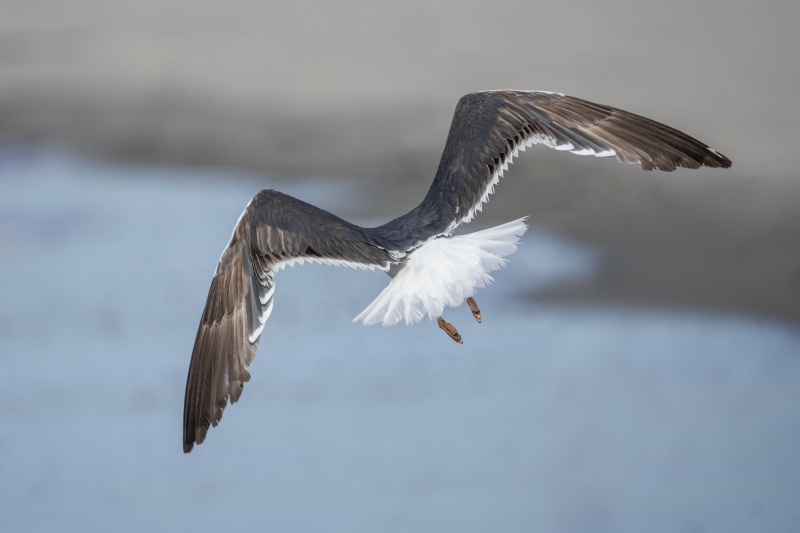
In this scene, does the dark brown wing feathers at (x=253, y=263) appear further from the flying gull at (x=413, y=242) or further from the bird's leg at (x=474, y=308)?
the bird's leg at (x=474, y=308)

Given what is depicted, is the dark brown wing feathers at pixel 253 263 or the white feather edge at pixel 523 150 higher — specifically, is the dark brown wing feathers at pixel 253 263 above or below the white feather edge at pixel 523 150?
below

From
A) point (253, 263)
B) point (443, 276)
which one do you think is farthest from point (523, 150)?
point (253, 263)

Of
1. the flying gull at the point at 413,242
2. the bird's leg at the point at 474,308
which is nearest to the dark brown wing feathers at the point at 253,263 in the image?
the flying gull at the point at 413,242

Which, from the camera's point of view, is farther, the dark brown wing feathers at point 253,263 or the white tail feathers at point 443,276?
the dark brown wing feathers at point 253,263

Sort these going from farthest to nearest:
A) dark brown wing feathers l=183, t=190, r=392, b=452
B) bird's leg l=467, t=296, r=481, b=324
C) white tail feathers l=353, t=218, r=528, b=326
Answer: bird's leg l=467, t=296, r=481, b=324 < dark brown wing feathers l=183, t=190, r=392, b=452 < white tail feathers l=353, t=218, r=528, b=326

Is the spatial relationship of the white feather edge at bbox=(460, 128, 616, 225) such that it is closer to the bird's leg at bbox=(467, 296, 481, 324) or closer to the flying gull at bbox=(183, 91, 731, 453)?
the flying gull at bbox=(183, 91, 731, 453)

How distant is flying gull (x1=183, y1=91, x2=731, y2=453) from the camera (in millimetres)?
4461

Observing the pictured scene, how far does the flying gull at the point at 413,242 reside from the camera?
14.6ft

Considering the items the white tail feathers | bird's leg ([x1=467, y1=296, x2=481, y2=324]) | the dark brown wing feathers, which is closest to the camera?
the white tail feathers

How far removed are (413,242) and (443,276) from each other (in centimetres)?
32

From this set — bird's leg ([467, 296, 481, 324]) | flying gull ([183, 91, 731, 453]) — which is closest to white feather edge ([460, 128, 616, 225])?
flying gull ([183, 91, 731, 453])

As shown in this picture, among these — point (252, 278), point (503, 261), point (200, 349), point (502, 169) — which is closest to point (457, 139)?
point (502, 169)

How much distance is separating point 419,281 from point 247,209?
85 cm

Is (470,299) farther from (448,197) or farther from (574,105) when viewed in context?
(574,105)
